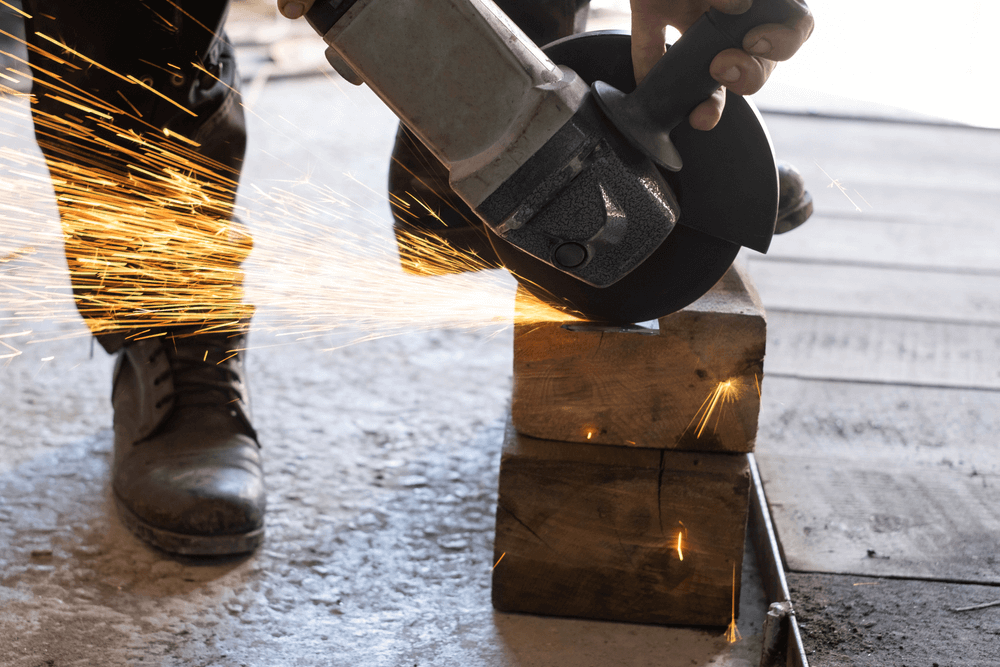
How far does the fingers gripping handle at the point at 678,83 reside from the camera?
0.88m

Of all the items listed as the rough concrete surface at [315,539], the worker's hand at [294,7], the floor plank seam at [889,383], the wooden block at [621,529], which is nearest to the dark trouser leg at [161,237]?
the rough concrete surface at [315,539]

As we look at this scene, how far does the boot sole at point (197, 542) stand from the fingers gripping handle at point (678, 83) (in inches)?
38.3

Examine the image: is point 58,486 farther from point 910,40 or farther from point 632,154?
point 910,40

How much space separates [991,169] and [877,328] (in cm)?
212

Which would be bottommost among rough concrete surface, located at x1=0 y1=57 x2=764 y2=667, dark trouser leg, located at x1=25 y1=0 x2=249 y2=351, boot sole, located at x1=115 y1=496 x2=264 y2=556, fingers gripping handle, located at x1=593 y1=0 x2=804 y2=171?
rough concrete surface, located at x1=0 y1=57 x2=764 y2=667

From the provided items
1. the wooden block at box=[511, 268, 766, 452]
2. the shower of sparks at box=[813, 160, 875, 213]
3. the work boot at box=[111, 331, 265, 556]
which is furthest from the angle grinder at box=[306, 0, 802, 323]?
the shower of sparks at box=[813, 160, 875, 213]

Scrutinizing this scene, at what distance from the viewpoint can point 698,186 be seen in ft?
3.39

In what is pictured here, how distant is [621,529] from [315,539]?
22.8 inches

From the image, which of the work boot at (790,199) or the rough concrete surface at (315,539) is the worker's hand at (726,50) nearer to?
the work boot at (790,199)

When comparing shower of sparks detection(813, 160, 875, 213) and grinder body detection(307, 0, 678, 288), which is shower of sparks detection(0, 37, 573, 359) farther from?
shower of sparks detection(813, 160, 875, 213)

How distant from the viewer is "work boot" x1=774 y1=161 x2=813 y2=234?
51.9 inches

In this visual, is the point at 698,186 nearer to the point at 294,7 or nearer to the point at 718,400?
the point at 718,400

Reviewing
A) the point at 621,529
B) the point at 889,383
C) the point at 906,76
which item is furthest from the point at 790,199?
the point at 906,76

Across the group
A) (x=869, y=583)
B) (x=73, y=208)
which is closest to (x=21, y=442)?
(x=73, y=208)
